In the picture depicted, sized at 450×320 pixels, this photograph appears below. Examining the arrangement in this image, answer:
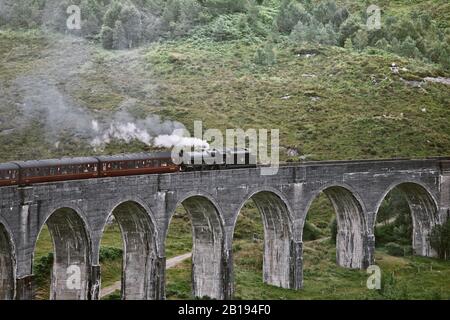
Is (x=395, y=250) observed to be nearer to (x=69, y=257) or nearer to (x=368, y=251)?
(x=368, y=251)

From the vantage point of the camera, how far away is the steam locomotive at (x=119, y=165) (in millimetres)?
36156

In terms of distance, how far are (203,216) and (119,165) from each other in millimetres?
7268

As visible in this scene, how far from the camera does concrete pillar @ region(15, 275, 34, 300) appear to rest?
35219 mm

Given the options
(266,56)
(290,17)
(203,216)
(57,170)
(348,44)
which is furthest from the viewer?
(290,17)

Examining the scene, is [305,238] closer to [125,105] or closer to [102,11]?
[125,105]

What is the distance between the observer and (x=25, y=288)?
1403 inches

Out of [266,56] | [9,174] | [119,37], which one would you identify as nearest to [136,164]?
[9,174]

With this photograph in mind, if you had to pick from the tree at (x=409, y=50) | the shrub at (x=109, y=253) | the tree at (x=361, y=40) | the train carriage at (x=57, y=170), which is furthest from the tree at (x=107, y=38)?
the train carriage at (x=57, y=170)

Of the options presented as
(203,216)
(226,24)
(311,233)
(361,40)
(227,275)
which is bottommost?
(227,275)

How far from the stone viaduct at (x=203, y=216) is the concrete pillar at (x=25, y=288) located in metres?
0.05

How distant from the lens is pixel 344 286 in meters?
50.2

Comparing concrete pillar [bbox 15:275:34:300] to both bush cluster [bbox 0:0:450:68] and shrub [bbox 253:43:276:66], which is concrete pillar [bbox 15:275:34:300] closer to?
shrub [bbox 253:43:276:66]

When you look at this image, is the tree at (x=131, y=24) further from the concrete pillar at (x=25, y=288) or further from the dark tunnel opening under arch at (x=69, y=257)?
the concrete pillar at (x=25, y=288)

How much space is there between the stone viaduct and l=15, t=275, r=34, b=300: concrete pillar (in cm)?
5
